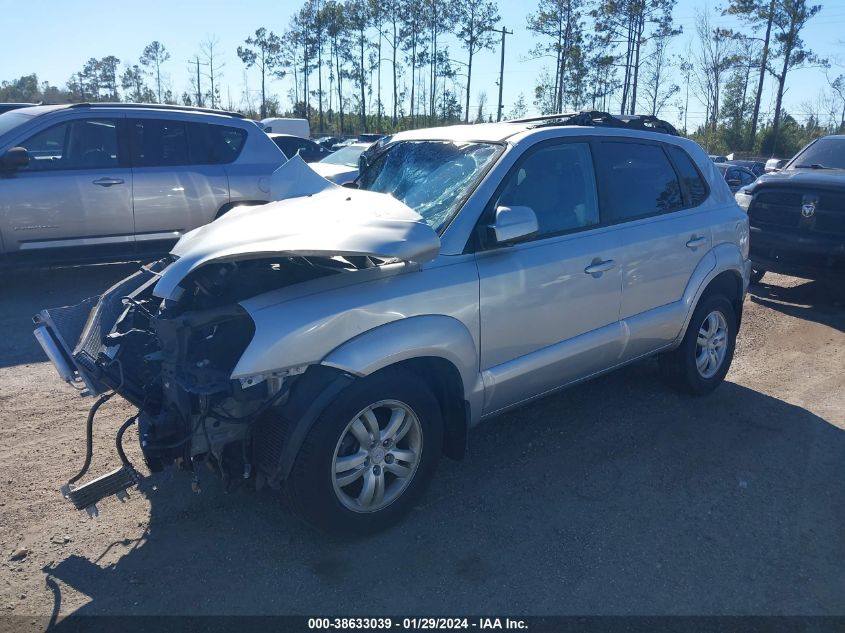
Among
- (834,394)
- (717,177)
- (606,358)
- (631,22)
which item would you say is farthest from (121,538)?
A: (631,22)

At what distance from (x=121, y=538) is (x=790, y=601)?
3.10m

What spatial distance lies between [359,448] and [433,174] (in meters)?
1.75

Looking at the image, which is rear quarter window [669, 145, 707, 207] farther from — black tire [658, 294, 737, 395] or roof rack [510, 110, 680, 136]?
black tire [658, 294, 737, 395]

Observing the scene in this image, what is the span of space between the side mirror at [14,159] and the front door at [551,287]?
18.2 ft

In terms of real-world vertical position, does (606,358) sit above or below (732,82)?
below

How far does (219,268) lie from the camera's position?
127 inches

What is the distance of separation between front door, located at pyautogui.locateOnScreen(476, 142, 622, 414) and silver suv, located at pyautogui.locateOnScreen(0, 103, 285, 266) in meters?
5.17

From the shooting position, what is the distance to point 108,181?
7461mm

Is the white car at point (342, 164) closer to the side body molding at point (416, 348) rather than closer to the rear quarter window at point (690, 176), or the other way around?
the rear quarter window at point (690, 176)

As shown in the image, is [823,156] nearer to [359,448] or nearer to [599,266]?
[599,266]


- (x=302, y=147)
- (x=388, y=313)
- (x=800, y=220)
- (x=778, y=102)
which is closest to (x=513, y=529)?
(x=388, y=313)

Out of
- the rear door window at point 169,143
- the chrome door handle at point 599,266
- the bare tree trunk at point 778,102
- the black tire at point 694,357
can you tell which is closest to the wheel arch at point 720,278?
the black tire at point 694,357

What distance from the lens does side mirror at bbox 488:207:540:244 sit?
346 cm

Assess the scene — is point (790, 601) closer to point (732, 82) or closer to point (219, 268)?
point (219, 268)
